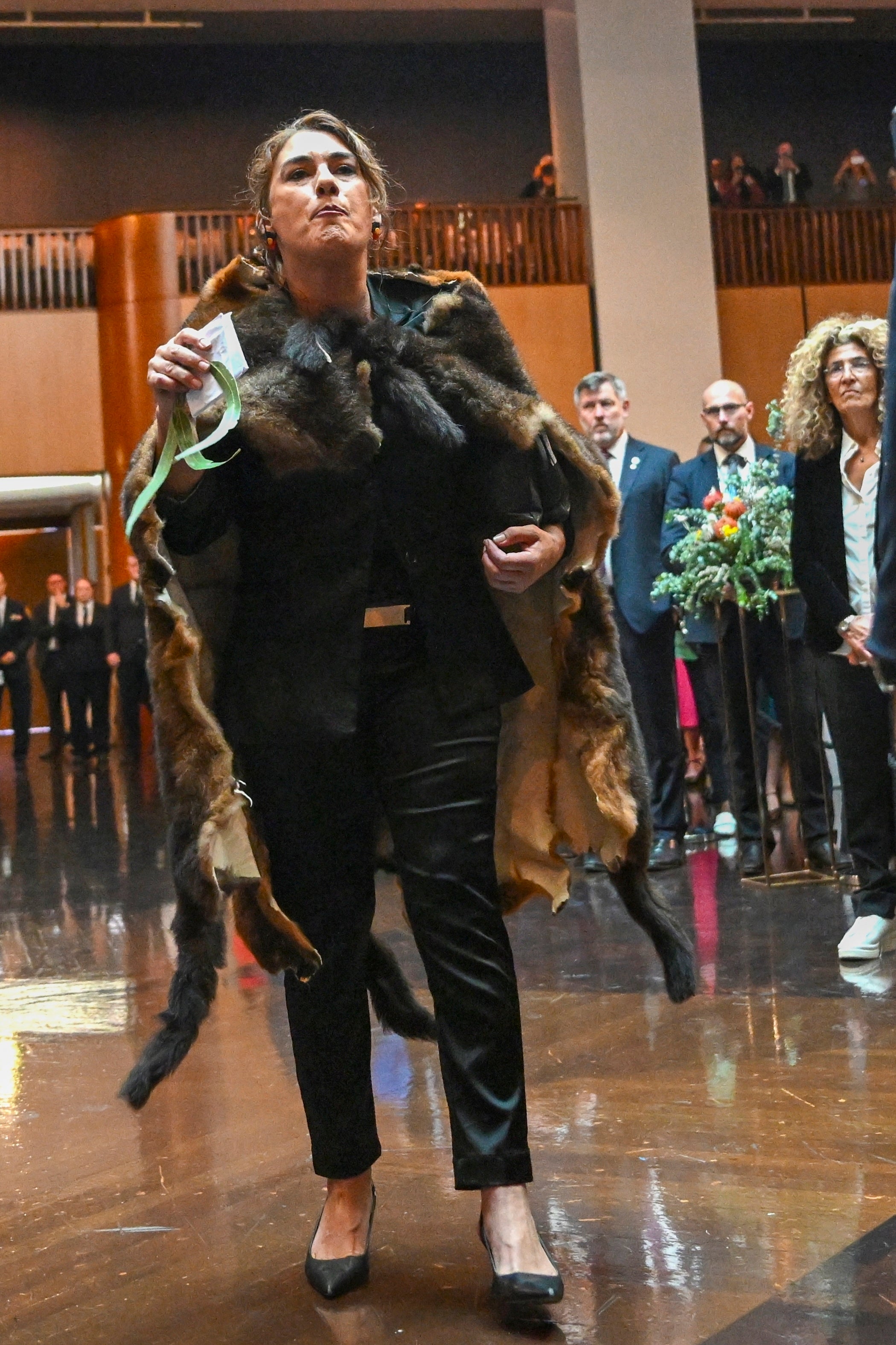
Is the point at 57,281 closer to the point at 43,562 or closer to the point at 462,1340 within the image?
the point at 43,562

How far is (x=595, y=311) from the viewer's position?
1432 cm

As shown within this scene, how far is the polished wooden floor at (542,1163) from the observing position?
1.94 metres

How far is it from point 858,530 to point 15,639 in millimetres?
10440

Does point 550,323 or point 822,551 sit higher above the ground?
point 550,323

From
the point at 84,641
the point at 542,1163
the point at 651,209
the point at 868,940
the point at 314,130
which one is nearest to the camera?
the point at 314,130

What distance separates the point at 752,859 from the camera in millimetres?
5363

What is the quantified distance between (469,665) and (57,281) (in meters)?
13.9

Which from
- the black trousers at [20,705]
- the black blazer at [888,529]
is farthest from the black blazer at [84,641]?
the black blazer at [888,529]

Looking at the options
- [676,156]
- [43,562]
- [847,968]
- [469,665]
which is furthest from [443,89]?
[469,665]

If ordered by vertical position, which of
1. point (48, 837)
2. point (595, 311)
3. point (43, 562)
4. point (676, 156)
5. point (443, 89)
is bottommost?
point (48, 837)

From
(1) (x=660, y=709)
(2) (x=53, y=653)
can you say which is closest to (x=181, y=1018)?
(1) (x=660, y=709)

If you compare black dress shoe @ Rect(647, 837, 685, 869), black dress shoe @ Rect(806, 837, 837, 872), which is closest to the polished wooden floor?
black dress shoe @ Rect(806, 837, 837, 872)

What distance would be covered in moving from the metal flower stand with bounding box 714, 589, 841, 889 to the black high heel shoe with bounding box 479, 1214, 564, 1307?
316 cm

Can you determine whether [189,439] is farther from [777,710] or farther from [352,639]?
[777,710]
